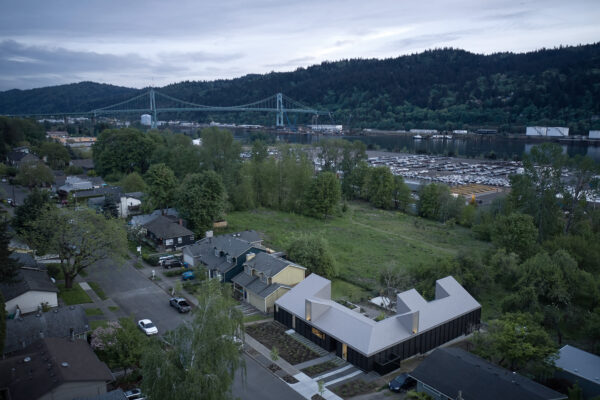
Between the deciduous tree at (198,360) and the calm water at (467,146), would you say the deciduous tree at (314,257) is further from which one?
the calm water at (467,146)

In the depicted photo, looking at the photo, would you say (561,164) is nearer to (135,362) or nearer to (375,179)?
(375,179)

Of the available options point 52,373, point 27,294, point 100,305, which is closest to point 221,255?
point 100,305

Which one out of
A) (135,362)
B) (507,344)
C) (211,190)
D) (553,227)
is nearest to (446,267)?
(507,344)

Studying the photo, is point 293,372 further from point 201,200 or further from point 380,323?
point 201,200

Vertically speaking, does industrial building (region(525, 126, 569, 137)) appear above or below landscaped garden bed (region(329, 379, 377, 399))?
above

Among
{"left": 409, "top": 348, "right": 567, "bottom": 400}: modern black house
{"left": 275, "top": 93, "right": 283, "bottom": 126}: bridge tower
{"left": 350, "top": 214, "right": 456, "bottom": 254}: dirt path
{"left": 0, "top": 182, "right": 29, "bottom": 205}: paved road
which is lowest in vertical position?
{"left": 350, "top": 214, "right": 456, "bottom": 254}: dirt path

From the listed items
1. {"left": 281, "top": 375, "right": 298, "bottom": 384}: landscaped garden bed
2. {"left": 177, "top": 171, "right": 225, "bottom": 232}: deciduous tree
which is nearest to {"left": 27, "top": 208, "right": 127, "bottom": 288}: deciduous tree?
{"left": 177, "top": 171, "right": 225, "bottom": 232}: deciduous tree

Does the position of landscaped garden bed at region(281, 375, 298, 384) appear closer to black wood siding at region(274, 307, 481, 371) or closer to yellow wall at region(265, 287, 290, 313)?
black wood siding at region(274, 307, 481, 371)
